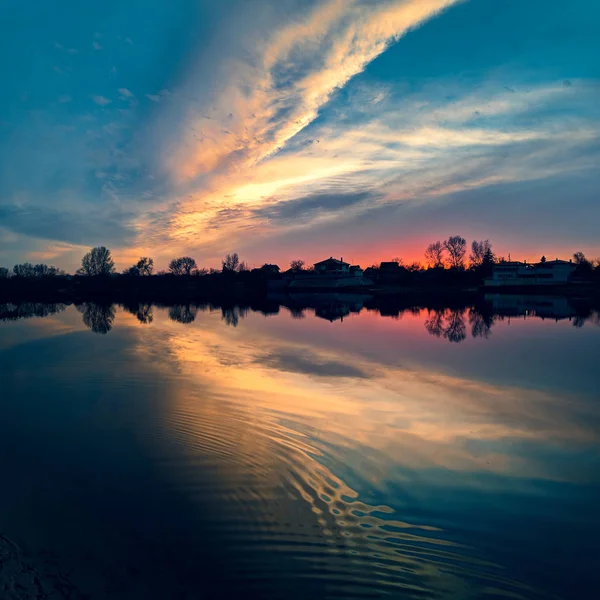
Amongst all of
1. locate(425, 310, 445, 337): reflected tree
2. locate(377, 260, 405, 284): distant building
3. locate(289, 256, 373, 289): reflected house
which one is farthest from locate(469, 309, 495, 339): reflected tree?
locate(377, 260, 405, 284): distant building

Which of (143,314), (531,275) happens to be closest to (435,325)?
(143,314)

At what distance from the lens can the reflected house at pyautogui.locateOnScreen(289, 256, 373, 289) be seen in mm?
114375

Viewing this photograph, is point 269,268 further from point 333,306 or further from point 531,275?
point 333,306

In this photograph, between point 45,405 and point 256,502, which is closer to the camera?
point 256,502

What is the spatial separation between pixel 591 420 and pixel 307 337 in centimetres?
1877

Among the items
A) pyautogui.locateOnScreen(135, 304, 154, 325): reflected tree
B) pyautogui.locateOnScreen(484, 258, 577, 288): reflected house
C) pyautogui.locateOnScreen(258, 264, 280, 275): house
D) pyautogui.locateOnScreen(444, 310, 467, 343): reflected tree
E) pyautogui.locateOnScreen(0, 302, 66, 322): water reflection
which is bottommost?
pyautogui.locateOnScreen(444, 310, 467, 343): reflected tree

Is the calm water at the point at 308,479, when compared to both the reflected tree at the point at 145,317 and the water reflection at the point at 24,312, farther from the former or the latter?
the water reflection at the point at 24,312

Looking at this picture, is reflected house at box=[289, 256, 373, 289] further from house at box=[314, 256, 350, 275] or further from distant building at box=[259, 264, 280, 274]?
distant building at box=[259, 264, 280, 274]

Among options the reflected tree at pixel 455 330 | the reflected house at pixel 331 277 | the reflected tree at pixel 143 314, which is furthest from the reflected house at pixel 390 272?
the reflected tree at pixel 455 330

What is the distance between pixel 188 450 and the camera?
9352 mm

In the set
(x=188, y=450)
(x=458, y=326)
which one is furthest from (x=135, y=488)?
(x=458, y=326)

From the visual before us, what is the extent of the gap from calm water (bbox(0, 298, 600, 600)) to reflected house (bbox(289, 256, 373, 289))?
96384 mm

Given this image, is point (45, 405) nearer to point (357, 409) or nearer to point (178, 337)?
point (357, 409)

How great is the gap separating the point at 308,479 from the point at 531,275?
103133 mm
